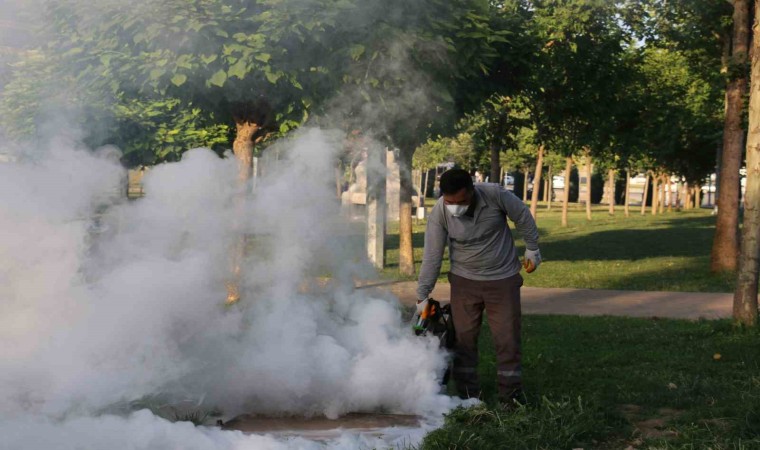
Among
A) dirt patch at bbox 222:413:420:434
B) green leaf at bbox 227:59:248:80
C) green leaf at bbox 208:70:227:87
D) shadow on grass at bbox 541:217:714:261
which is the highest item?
green leaf at bbox 227:59:248:80

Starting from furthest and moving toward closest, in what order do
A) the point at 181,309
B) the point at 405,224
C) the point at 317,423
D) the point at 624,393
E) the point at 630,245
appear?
the point at 630,245 → the point at 405,224 → the point at 624,393 → the point at 317,423 → the point at 181,309

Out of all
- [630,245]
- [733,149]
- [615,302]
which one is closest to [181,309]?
[615,302]

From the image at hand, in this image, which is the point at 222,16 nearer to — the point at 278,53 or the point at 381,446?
the point at 278,53

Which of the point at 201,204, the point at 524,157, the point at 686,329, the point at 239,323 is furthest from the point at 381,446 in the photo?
the point at 524,157

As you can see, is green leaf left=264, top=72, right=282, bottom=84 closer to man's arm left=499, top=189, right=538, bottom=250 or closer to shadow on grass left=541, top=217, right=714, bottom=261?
man's arm left=499, top=189, right=538, bottom=250

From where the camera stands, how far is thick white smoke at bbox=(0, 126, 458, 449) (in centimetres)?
586

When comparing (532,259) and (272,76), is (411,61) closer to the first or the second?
(272,76)

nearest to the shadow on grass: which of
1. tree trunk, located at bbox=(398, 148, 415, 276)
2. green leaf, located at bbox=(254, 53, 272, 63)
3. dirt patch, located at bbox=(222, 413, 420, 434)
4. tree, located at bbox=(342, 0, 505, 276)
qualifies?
tree trunk, located at bbox=(398, 148, 415, 276)

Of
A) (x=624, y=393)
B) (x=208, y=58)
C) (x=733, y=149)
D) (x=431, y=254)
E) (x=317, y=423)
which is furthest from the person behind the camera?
(x=733, y=149)

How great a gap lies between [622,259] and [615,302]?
959 centimetres

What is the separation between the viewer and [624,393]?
771 centimetres

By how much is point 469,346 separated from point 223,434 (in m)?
2.13

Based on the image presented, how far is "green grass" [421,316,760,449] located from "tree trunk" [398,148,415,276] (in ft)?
23.1

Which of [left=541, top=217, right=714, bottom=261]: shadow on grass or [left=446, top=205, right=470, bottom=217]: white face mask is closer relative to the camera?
[left=446, top=205, right=470, bottom=217]: white face mask
